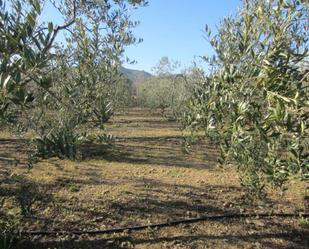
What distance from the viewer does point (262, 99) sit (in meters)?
2.95

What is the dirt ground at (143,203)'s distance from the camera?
18.8 ft

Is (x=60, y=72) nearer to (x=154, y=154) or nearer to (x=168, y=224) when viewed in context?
(x=168, y=224)

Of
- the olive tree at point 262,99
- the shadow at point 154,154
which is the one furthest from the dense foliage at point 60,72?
the shadow at point 154,154

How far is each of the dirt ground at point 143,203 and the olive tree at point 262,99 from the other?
108 inches

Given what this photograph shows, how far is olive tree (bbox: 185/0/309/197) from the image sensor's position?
2588 millimetres

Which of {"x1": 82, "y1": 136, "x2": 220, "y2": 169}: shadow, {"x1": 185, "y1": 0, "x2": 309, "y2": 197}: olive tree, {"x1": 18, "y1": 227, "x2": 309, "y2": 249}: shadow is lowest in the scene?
{"x1": 18, "y1": 227, "x2": 309, "y2": 249}: shadow

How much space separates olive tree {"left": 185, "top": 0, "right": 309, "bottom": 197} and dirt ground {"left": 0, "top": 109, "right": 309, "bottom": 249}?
2.75 metres

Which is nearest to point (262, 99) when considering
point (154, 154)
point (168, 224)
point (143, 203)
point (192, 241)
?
point (192, 241)

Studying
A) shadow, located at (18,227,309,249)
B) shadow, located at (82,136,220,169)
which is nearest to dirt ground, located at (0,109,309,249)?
shadow, located at (18,227,309,249)

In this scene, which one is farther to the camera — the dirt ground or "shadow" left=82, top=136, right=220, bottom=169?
"shadow" left=82, top=136, right=220, bottom=169

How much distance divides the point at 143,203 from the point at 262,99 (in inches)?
183

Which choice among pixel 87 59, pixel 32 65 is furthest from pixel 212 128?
pixel 87 59

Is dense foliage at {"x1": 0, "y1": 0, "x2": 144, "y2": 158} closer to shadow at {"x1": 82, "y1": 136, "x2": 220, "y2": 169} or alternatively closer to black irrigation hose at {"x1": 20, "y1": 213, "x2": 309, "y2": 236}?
black irrigation hose at {"x1": 20, "y1": 213, "x2": 309, "y2": 236}

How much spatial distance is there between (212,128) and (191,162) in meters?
8.49
